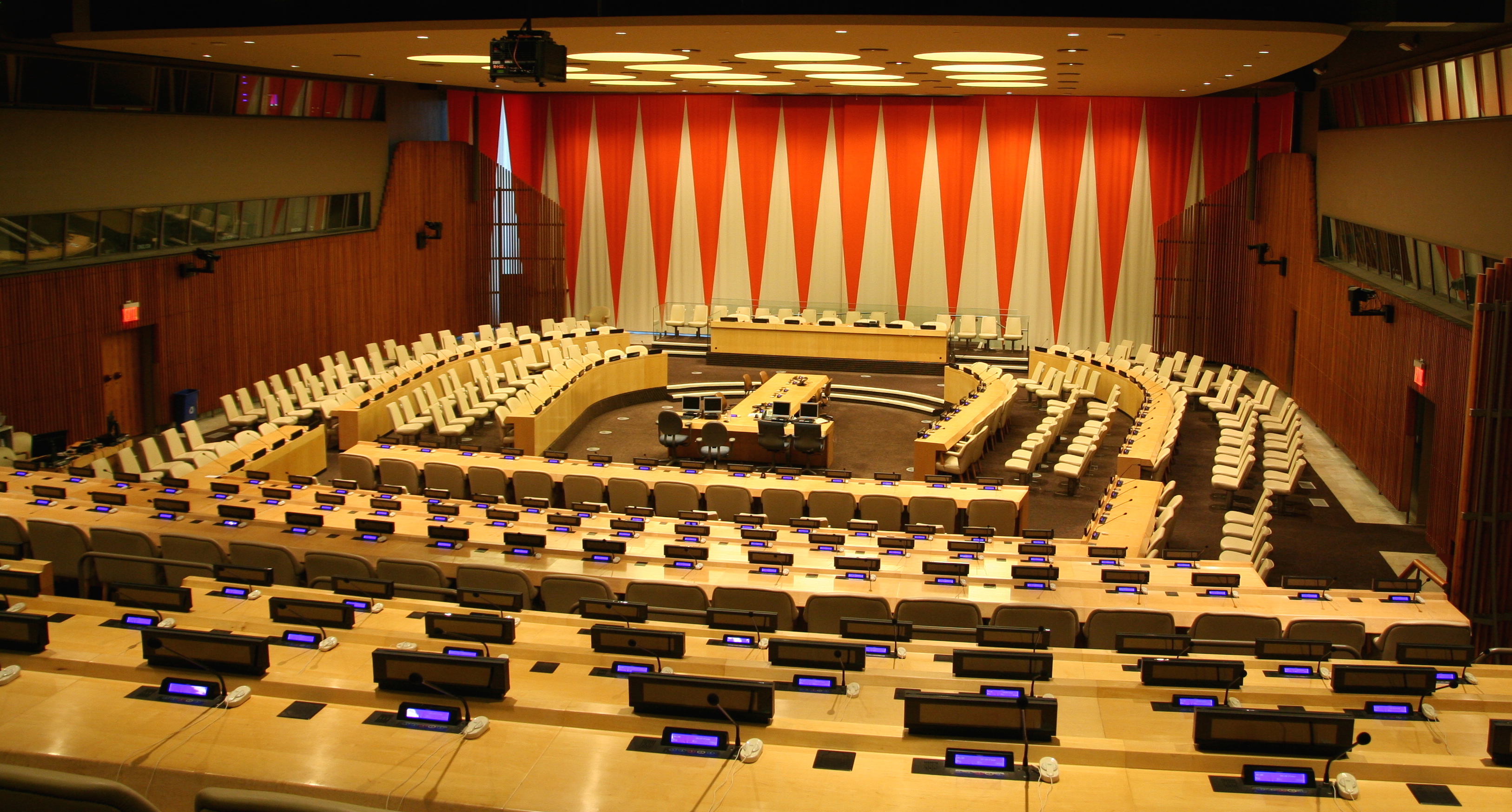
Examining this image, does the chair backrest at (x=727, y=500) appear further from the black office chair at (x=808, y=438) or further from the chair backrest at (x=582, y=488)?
the black office chair at (x=808, y=438)

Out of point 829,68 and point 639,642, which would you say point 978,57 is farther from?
point 639,642

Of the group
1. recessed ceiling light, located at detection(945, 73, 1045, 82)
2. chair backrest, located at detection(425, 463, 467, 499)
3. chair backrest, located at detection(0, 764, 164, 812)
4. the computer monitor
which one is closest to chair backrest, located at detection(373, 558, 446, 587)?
chair backrest, located at detection(425, 463, 467, 499)

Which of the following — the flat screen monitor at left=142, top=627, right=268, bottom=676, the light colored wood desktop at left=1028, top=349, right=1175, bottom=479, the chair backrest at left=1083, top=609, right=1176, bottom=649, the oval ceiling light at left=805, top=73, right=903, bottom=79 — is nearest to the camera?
the flat screen monitor at left=142, top=627, right=268, bottom=676

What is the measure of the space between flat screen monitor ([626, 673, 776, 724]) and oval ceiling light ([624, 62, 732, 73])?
36.0ft

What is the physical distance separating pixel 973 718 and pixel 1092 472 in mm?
11283

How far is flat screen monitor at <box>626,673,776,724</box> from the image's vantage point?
4590 mm

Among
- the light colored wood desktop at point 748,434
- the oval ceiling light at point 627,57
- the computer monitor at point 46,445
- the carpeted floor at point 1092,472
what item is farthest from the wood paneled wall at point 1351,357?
the computer monitor at point 46,445

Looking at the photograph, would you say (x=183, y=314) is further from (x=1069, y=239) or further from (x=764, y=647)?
(x=1069, y=239)

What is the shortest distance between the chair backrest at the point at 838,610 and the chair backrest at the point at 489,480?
5335 millimetres

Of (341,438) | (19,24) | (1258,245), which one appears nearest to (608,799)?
(341,438)

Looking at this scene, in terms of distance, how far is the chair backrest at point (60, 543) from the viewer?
8.77 m

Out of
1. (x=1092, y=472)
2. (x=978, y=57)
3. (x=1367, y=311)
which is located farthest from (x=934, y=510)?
(x=1367, y=311)

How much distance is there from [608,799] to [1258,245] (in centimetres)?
1940

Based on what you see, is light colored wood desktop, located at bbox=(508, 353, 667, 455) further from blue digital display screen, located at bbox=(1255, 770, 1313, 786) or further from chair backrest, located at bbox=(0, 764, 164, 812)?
chair backrest, located at bbox=(0, 764, 164, 812)
